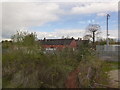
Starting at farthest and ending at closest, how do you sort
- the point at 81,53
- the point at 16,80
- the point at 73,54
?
the point at 81,53, the point at 73,54, the point at 16,80

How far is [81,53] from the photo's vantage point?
811 centimetres

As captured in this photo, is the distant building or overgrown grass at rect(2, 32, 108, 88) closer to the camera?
overgrown grass at rect(2, 32, 108, 88)

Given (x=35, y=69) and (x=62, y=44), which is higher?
(x=62, y=44)

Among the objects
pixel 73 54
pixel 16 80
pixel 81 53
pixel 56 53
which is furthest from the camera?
pixel 81 53

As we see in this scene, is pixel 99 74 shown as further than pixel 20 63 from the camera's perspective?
Yes

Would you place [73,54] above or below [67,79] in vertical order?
above

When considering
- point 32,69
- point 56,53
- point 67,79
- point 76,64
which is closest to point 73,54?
point 76,64

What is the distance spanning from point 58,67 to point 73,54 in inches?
63.6

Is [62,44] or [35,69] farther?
[62,44]

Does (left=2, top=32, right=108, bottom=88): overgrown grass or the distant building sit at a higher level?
the distant building

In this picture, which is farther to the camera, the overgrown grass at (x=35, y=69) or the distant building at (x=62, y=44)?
the distant building at (x=62, y=44)

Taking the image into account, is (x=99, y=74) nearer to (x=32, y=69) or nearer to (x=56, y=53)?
(x=56, y=53)

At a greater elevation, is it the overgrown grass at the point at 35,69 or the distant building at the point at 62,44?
the distant building at the point at 62,44

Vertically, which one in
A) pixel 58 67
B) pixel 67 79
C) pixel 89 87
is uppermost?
pixel 58 67
